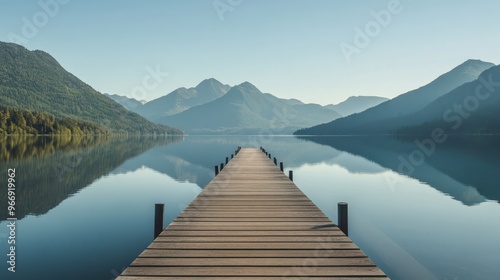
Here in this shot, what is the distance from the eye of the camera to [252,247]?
8.50 m

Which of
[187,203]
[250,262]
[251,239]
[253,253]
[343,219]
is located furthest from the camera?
[187,203]

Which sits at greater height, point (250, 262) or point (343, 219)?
point (343, 219)

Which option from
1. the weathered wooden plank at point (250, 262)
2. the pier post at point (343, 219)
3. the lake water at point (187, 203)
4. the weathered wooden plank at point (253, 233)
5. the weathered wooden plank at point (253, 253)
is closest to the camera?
the weathered wooden plank at point (250, 262)

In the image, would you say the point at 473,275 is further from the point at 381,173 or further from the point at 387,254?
the point at 381,173

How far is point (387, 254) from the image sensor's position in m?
13.3

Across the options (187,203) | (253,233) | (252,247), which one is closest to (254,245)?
(252,247)

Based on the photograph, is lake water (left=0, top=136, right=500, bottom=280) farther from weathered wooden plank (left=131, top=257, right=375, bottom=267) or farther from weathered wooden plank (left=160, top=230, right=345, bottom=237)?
weathered wooden plank (left=131, top=257, right=375, bottom=267)

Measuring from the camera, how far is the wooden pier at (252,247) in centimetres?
706

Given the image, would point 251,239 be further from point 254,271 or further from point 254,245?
point 254,271

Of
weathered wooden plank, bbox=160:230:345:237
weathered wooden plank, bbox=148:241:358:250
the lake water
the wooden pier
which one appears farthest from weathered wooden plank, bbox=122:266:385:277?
the lake water

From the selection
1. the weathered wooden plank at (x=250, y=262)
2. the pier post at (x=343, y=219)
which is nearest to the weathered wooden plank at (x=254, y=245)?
the weathered wooden plank at (x=250, y=262)

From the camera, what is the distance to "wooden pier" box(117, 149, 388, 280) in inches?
278

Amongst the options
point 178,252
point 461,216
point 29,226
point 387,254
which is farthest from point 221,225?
point 461,216

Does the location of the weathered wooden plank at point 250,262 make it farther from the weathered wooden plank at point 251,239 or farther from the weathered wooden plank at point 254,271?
the weathered wooden plank at point 251,239
